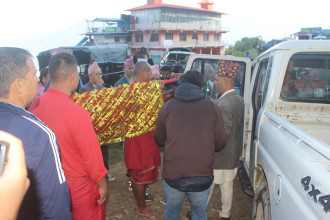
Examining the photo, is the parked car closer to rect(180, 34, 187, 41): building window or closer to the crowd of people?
the crowd of people

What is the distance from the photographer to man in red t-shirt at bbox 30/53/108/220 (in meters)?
1.89

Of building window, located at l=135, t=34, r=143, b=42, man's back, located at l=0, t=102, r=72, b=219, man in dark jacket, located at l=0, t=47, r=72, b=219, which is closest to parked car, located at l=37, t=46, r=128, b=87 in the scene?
man in dark jacket, located at l=0, t=47, r=72, b=219

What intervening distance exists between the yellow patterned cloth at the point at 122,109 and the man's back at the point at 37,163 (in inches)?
43.8

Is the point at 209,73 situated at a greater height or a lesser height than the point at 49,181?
greater

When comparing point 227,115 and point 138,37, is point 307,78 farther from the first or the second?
point 138,37

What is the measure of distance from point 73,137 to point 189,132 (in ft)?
3.09

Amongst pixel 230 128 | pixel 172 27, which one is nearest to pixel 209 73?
pixel 230 128

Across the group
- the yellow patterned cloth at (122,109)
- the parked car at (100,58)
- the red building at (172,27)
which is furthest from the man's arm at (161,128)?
the red building at (172,27)

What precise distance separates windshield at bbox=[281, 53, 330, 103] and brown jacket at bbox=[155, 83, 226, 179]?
112 centimetres

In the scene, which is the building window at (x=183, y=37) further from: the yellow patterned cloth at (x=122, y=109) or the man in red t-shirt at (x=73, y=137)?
the man in red t-shirt at (x=73, y=137)

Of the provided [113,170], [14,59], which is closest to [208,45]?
Result: [113,170]

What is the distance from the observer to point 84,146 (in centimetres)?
193

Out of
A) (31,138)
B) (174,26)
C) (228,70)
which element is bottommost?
(31,138)

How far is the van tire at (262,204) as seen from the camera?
218 cm
